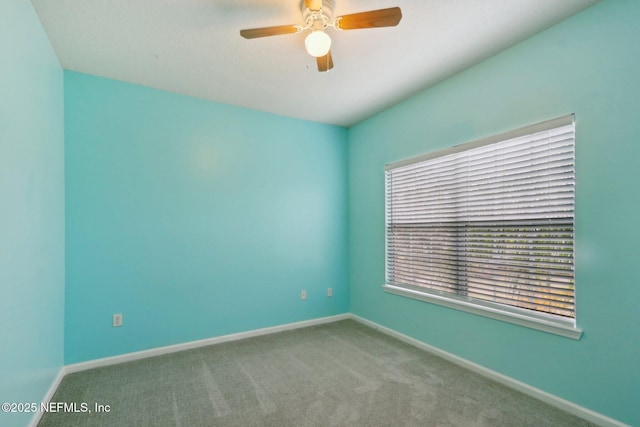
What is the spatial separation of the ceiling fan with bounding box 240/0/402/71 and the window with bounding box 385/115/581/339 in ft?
4.61

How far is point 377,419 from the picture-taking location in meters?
1.98

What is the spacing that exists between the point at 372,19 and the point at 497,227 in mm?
1847

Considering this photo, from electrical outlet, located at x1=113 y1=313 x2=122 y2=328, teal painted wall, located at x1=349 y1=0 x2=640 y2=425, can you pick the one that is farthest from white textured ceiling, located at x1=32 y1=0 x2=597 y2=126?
electrical outlet, located at x1=113 y1=313 x2=122 y2=328

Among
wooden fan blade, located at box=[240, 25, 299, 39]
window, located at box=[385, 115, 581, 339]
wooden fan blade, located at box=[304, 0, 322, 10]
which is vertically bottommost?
window, located at box=[385, 115, 581, 339]

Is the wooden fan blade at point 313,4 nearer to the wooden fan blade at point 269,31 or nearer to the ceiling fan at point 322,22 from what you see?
the ceiling fan at point 322,22

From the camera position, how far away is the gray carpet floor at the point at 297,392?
1.99 meters

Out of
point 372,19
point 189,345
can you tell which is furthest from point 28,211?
point 372,19

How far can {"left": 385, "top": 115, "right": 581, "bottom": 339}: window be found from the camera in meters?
2.11

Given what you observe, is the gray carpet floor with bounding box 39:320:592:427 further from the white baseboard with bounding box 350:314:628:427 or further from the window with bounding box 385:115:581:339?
the window with bounding box 385:115:581:339

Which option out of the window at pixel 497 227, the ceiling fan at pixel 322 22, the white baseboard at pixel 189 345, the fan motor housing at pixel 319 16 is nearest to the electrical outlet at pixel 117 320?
the white baseboard at pixel 189 345

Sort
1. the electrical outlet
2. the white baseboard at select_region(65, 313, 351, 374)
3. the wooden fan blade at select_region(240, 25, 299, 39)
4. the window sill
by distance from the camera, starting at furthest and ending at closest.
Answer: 1. the electrical outlet
2. the white baseboard at select_region(65, 313, 351, 374)
3. the window sill
4. the wooden fan blade at select_region(240, 25, 299, 39)

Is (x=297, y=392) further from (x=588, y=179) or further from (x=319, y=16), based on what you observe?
(x=319, y=16)

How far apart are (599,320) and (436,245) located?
1.34 metres

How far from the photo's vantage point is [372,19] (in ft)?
5.59
